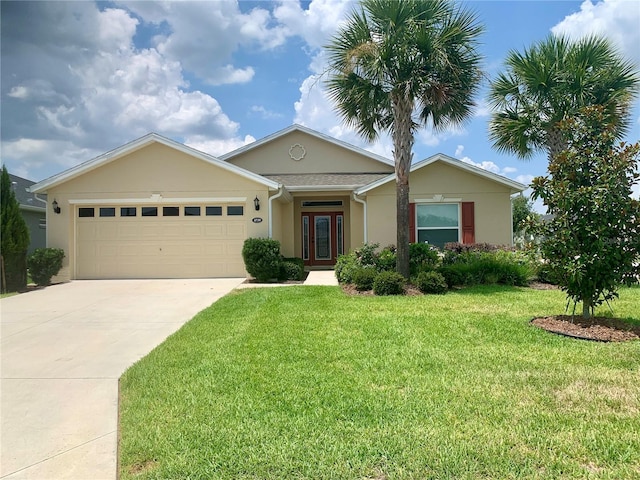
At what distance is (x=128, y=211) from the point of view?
1386cm

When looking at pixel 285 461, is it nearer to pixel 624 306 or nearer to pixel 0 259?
pixel 624 306

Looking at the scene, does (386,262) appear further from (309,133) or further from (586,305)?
(309,133)

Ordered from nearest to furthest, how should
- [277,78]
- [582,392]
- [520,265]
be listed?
[582,392] < [520,265] < [277,78]

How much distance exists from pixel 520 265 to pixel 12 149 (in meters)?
13.3

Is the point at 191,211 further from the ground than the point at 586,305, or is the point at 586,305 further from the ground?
the point at 191,211

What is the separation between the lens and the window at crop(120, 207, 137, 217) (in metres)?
13.8

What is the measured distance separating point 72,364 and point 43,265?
30.0ft

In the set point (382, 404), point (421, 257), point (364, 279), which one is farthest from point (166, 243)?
point (382, 404)

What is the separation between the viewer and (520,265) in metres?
11.3

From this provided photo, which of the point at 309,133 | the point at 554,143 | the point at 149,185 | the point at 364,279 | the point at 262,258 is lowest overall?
the point at 364,279

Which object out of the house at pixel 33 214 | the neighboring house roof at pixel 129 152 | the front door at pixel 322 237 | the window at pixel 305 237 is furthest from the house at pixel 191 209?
the house at pixel 33 214

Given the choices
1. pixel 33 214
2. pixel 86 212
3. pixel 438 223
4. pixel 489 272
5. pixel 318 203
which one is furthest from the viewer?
pixel 33 214

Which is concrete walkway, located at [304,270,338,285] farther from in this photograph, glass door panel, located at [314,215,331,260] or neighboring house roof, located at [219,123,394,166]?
neighboring house roof, located at [219,123,394,166]

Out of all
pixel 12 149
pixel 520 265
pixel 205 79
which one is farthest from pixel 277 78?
pixel 520 265
